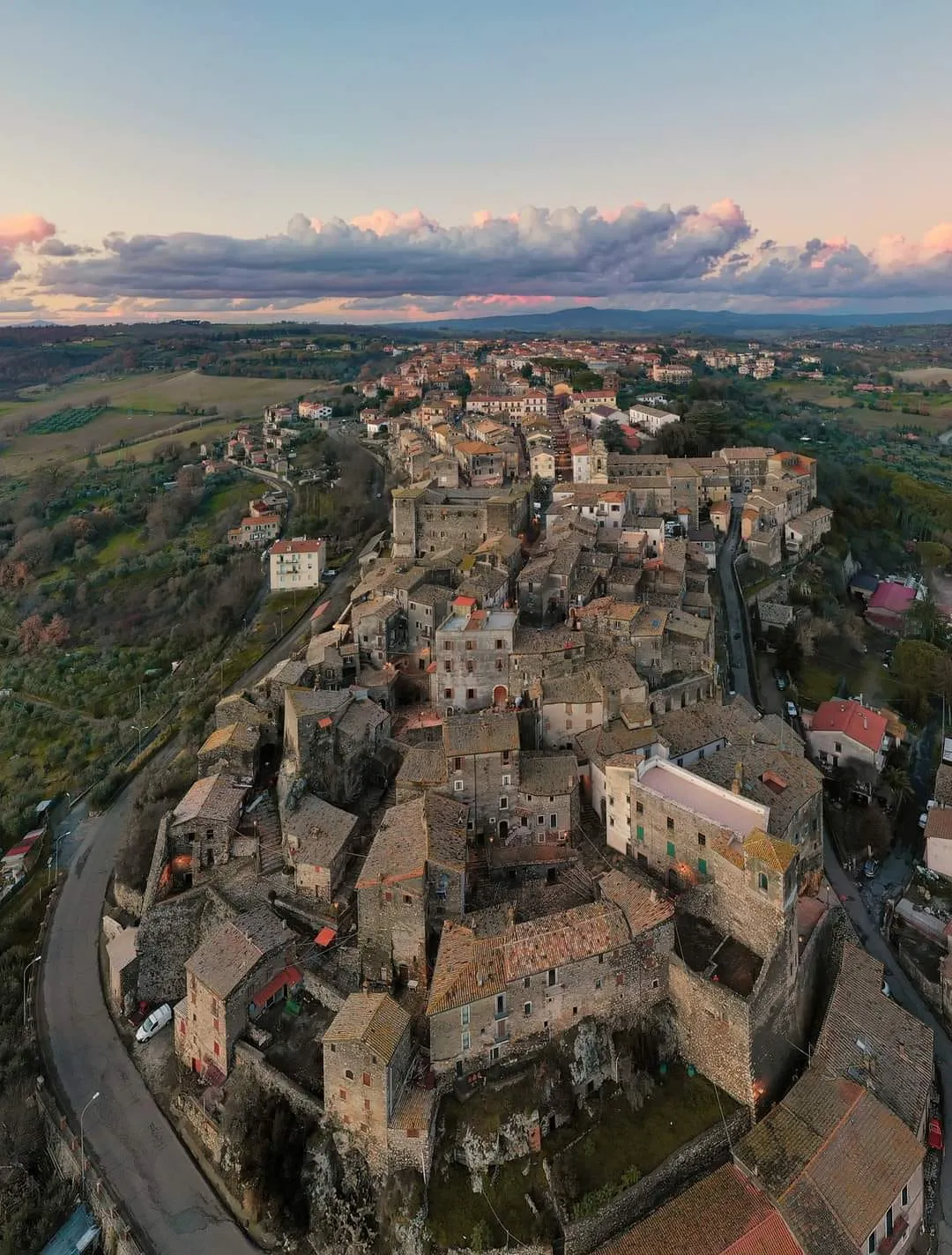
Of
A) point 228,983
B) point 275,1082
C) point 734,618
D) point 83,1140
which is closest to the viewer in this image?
point 275,1082

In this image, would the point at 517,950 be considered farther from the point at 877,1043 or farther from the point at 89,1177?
the point at 89,1177

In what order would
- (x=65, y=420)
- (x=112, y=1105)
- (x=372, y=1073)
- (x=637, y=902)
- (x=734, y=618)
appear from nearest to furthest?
1. (x=372, y=1073)
2. (x=637, y=902)
3. (x=112, y=1105)
4. (x=734, y=618)
5. (x=65, y=420)

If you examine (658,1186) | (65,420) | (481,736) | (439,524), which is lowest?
(65,420)

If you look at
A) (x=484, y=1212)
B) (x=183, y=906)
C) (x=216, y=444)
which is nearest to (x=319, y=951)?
(x=183, y=906)

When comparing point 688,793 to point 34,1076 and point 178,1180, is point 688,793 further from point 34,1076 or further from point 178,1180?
point 34,1076

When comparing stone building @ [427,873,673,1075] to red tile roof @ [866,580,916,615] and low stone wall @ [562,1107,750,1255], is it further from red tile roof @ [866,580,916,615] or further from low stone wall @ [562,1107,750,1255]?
red tile roof @ [866,580,916,615]

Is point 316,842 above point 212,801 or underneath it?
above

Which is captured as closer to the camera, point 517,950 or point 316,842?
point 517,950

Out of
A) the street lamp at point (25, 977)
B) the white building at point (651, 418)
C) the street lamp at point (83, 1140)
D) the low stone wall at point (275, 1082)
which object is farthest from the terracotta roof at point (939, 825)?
the white building at point (651, 418)

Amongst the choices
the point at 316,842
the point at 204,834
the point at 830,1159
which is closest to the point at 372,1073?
the point at 316,842
